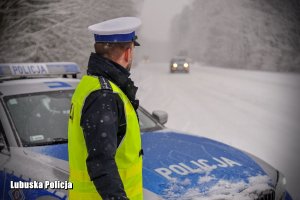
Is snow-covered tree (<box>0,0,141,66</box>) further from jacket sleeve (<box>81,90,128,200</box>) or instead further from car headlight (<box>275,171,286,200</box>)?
jacket sleeve (<box>81,90,128,200</box>)

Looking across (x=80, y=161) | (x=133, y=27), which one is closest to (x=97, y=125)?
(x=80, y=161)

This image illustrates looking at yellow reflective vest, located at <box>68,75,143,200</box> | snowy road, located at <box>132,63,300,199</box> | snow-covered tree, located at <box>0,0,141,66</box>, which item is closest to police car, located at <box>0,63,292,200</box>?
yellow reflective vest, located at <box>68,75,143,200</box>

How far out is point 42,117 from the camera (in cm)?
371

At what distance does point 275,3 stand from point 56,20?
2727cm

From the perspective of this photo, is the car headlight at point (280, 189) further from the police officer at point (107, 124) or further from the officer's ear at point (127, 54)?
the officer's ear at point (127, 54)

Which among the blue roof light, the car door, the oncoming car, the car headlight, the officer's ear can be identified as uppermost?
the officer's ear

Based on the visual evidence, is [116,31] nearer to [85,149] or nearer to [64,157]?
[85,149]

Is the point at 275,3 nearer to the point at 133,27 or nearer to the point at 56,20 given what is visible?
the point at 56,20

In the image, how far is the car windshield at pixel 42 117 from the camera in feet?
11.3

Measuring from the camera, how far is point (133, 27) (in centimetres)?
197

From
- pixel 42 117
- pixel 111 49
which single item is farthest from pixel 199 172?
pixel 42 117

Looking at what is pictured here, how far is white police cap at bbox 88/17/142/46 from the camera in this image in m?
1.93

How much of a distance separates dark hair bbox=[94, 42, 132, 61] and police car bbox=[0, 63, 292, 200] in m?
0.81

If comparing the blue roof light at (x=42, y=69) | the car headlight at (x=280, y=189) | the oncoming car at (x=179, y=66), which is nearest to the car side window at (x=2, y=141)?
the blue roof light at (x=42, y=69)
